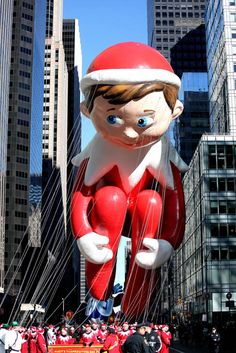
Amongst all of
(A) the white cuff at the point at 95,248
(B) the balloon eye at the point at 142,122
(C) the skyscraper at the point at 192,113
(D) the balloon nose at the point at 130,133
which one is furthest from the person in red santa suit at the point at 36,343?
(C) the skyscraper at the point at 192,113

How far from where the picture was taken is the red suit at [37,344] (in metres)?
15.0

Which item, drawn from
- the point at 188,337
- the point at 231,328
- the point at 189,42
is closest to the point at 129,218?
the point at 231,328

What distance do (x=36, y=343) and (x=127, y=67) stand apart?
7.56 meters

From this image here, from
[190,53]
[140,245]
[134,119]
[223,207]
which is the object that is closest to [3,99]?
[223,207]

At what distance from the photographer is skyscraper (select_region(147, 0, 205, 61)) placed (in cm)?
12250

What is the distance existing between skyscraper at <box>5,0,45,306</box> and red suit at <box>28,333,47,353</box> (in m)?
57.9

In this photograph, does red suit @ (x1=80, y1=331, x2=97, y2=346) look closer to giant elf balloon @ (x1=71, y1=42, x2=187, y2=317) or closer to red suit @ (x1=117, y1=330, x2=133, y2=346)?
red suit @ (x1=117, y1=330, x2=133, y2=346)

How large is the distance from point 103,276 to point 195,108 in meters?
74.4

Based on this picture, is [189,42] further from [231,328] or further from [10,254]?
[231,328]

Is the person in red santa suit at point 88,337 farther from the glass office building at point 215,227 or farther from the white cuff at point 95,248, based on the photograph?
the glass office building at point 215,227

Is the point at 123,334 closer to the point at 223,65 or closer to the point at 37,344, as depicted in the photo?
the point at 37,344

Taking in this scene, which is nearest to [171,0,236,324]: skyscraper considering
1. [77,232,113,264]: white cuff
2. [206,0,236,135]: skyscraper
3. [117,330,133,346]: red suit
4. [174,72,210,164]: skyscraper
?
[206,0,236,135]: skyscraper

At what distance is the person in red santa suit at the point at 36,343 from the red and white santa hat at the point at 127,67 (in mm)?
6563

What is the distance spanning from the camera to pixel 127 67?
1241 centimetres
